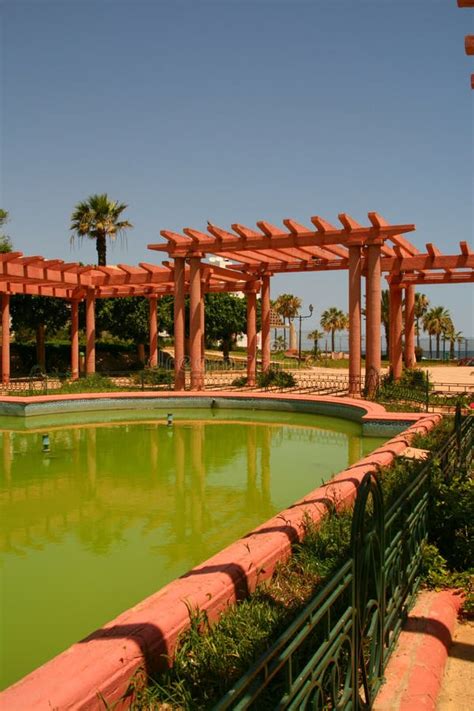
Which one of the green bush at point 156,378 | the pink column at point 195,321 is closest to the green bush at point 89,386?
the green bush at point 156,378

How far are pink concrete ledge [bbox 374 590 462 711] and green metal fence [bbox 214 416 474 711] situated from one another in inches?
3.0

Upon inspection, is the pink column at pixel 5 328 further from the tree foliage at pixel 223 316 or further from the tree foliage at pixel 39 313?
the tree foliage at pixel 223 316

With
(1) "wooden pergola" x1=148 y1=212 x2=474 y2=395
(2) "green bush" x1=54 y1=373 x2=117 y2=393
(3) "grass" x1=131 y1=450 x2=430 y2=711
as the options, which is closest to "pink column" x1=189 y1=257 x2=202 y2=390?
(1) "wooden pergola" x1=148 y1=212 x2=474 y2=395

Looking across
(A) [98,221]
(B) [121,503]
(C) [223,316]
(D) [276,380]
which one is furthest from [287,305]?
(B) [121,503]

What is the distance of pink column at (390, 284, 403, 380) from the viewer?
24.4m

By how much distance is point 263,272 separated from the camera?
1024 inches

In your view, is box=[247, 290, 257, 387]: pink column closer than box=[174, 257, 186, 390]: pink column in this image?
No

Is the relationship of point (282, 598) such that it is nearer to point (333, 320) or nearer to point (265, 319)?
point (265, 319)

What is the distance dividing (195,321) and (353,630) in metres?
20.1

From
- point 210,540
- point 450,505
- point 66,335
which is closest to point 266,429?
point 210,540

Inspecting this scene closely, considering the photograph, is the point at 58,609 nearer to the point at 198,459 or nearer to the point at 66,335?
the point at 198,459

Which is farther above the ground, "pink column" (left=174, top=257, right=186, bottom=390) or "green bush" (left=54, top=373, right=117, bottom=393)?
"pink column" (left=174, top=257, right=186, bottom=390)

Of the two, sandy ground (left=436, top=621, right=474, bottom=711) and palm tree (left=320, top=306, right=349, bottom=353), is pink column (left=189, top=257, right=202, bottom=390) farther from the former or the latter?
palm tree (left=320, top=306, right=349, bottom=353)

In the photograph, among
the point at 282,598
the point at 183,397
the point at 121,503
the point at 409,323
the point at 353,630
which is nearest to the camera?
the point at 353,630
